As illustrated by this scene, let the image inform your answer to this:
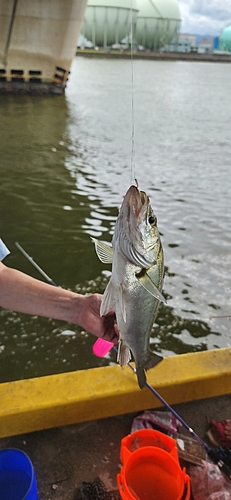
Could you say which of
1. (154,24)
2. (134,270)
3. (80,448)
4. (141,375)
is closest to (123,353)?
(141,375)

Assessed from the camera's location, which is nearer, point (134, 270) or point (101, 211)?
point (134, 270)

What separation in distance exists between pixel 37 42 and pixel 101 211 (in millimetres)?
18599

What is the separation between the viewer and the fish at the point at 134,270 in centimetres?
154

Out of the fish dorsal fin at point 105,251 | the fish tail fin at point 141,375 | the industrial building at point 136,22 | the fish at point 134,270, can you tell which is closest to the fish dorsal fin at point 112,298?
the fish at point 134,270

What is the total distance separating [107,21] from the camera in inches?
3172

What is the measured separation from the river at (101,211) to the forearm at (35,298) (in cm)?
197

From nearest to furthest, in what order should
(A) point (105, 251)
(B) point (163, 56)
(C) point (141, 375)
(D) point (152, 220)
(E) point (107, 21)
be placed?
1. (D) point (152, 220)
2. (A) point (105, 251)
3. (C) point (141, 375)
4. (B) point (163, 56)
5. (E) point (107, 21)

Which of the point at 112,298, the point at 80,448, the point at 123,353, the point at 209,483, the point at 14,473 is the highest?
the point at 112,298

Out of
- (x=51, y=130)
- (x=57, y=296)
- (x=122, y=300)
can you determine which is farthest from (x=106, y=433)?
(x=51, y=130)

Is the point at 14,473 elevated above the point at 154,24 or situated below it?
below

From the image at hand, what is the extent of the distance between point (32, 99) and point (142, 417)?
21877 millimetres

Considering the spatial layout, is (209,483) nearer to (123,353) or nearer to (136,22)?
(123,353)

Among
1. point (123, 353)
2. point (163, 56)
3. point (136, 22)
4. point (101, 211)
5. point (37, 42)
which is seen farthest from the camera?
point (136, 22)

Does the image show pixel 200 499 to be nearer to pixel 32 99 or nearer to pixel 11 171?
pixel 11 171
